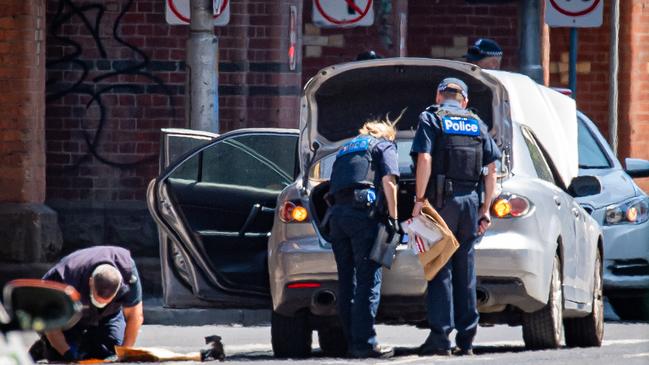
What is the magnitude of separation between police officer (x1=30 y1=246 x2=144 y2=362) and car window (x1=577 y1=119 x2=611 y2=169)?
5.24 m

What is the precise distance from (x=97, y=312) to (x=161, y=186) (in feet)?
4.36

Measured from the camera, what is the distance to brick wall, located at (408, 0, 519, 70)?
20578mm

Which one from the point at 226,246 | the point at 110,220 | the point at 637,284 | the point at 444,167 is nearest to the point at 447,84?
the point at 444,167

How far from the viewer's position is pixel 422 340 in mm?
13719

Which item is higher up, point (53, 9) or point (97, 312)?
point (53, 9)

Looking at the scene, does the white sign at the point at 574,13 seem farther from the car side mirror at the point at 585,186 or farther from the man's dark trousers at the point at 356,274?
the man's dark trousers at the point at 356,274

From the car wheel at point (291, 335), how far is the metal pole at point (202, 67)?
480 cm

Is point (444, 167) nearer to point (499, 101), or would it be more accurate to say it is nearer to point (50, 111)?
point (499, 101)

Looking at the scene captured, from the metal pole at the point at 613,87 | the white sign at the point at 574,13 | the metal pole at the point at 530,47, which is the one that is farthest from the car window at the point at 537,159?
the metal pole at the point at 613,87

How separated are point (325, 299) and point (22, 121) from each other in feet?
25.4

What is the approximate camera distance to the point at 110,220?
18.6m

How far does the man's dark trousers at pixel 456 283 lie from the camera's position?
1056 centimetres

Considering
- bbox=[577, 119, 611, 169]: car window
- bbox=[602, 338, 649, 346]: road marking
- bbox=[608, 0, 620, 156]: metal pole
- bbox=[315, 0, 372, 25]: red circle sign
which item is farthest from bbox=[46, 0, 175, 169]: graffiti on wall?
bbox=[602, 338, 649, 346]: road marking

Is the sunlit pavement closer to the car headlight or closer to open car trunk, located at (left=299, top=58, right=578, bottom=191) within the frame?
the car headlight
